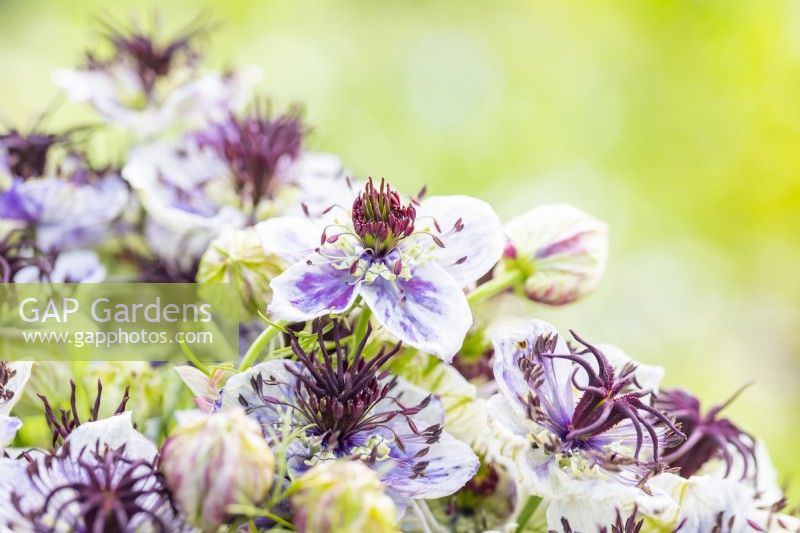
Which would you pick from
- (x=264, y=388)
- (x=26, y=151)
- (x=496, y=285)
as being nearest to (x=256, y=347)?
(x=264, y=388)

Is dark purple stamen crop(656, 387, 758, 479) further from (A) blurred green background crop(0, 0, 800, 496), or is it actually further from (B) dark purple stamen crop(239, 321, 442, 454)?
(A) blurred green background crop(0, 0, 800, 496)

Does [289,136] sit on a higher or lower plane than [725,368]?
higher

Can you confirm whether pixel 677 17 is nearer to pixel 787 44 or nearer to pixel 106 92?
pixel 787 44

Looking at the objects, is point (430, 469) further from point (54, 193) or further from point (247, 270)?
point (54, 193)

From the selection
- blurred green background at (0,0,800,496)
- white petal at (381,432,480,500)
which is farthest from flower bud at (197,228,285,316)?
blurred green background at (0,0,800,496)

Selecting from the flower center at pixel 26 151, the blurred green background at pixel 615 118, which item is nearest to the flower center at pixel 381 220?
the flower center at pixel 26 151

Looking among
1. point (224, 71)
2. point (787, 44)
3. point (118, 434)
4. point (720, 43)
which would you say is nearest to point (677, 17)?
point (720, 43)
